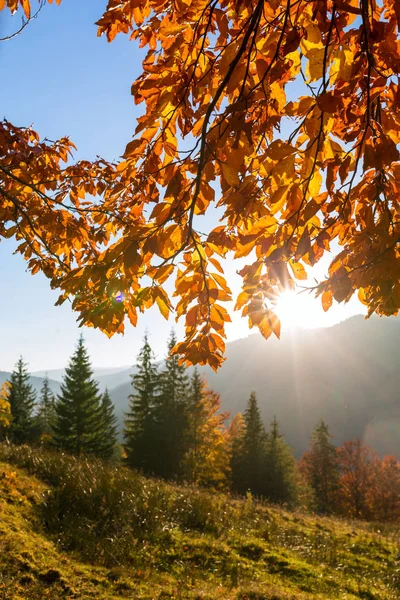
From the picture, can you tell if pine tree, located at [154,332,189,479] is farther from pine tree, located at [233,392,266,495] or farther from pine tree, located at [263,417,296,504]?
pine tree, located at [263,417,296,504]

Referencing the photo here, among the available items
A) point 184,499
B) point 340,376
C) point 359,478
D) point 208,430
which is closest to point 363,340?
point 340,376

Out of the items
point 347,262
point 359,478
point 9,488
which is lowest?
point 359,478

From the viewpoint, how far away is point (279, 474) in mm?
28984

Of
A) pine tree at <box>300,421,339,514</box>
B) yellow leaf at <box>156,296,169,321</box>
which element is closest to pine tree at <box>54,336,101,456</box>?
pine tree at <box>300,421,339,514</box>

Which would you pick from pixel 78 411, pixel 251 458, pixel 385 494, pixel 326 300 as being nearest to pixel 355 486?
pixel 385 494

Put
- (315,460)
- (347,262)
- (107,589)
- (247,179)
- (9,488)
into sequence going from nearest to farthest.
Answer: (247,179) < (347,262) < (107,589) < (9,488) < (315,460)

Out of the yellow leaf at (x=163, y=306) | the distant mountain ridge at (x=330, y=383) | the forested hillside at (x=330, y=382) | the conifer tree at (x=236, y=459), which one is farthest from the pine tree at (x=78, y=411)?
the forested hillside at (x=330, y=382)

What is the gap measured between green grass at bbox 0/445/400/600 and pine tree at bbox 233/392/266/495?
898 inches

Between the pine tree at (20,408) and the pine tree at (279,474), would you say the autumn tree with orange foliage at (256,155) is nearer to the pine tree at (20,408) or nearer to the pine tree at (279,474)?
the pine tree at (279,474)

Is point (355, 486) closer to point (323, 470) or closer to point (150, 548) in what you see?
point (323, 470)

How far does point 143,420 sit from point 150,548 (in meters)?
22.0

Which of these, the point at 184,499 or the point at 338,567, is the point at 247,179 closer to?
the point at 338,567

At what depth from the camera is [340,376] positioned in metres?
132

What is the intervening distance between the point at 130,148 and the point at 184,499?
287 inches
